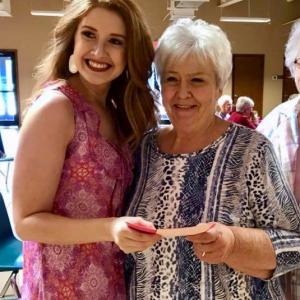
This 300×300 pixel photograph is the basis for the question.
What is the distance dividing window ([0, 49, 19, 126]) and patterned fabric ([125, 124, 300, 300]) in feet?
32.4

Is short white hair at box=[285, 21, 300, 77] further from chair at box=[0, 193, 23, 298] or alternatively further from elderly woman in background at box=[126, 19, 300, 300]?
chair at box=[0, 193, 23, 298]

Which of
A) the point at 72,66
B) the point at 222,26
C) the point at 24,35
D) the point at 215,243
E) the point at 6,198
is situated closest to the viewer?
the point at 215,243

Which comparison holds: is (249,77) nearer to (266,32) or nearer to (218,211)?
(266,32)

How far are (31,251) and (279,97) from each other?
11421mm

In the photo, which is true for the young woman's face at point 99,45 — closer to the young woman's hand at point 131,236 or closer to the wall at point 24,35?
the young woman's hand at point 131,236

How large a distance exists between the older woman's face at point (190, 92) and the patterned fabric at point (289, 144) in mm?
320

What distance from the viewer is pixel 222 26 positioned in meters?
11.6

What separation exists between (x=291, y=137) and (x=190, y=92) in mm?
455

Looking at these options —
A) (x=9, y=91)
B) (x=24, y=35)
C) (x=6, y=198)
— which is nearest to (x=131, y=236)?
(x=6, y=198)

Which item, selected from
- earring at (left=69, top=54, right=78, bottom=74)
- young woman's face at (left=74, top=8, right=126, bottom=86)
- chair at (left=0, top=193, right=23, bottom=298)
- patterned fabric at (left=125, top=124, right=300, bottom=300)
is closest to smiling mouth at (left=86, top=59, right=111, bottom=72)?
young woman's face at (left=74, top=8, right=126, bottom=86)

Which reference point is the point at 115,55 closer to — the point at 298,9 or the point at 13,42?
the point at 13,42

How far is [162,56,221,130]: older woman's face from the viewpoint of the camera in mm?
1372

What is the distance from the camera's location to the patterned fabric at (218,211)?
1320 mm

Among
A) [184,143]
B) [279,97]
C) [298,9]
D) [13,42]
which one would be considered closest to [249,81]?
[279,97]
